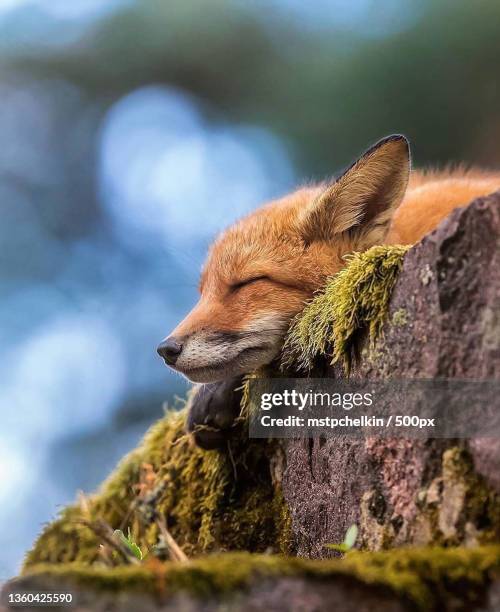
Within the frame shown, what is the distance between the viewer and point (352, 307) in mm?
2279

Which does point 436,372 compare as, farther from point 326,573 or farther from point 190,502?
point 190,502

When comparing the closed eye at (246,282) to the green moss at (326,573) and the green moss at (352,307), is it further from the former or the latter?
the green moss at (326,573)

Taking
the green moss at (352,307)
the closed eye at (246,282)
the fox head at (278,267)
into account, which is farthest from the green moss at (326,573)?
the closed eye at (246,282)

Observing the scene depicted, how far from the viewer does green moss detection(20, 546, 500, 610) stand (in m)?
1.41

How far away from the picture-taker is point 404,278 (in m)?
2.07

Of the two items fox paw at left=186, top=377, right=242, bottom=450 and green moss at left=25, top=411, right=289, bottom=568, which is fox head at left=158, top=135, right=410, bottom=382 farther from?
green moss at left=25, top=411, right=289, bottom=568

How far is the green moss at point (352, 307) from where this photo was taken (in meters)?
2.17

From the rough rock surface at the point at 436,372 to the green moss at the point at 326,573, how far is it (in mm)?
174

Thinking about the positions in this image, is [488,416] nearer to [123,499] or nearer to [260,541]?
[260,541]

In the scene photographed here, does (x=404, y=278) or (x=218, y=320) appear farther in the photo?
(x=218, y=320)

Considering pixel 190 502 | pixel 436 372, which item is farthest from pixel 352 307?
pixel 190 502

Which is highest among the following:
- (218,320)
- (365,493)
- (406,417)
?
(218,320)

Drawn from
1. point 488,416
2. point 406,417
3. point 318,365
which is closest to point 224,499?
point 318,365

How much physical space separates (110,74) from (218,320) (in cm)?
666
